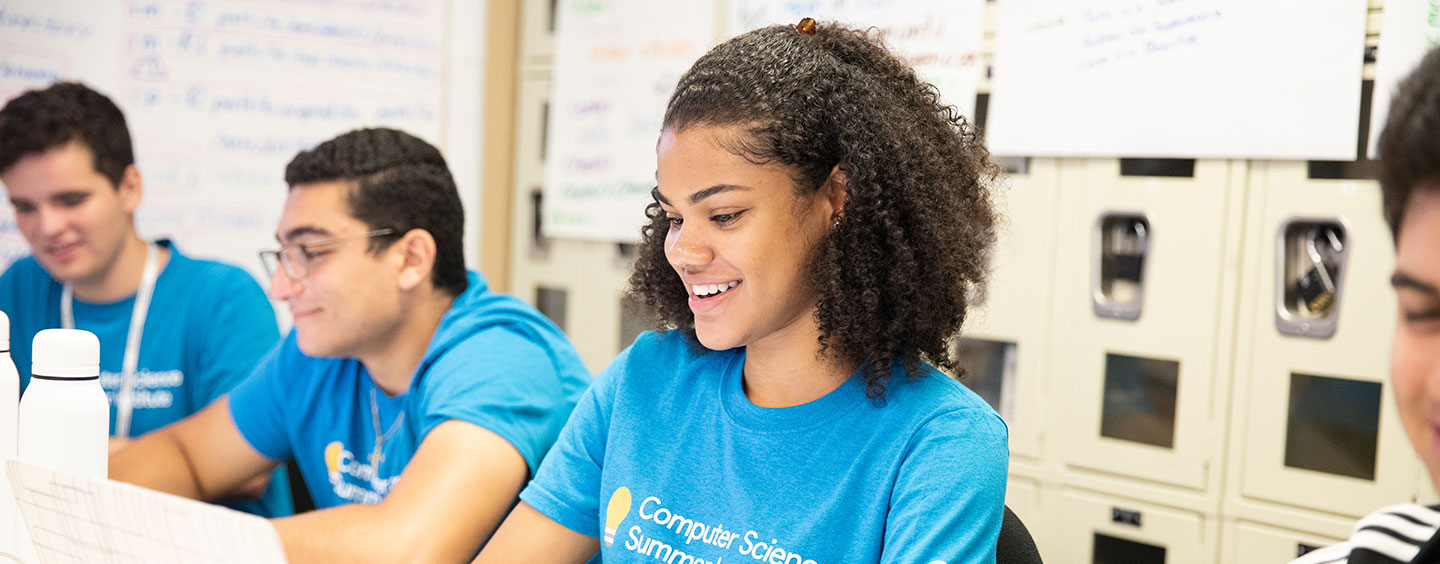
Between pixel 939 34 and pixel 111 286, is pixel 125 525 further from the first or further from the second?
pixel 939 34

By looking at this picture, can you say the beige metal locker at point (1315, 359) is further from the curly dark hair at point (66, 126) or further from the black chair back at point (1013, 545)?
the curly dark hair at point (66, 126)

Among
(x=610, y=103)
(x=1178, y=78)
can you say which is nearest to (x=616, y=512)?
(x=1178, y=78)

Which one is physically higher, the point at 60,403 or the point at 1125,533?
the point at 60,403

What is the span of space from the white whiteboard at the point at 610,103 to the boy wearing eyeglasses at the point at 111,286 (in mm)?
1322

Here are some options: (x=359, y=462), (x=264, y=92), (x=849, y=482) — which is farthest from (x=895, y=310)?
(x=264, y=92)

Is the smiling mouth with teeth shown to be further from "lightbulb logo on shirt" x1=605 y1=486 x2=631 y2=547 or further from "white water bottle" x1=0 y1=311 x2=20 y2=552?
"white water bottle" x1=0 y1=311 x2=20 y2=552

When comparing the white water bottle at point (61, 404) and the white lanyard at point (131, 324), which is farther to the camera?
the white lanyard at point (131, 324)

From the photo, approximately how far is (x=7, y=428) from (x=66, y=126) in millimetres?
1200

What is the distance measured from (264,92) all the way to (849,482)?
2551mm

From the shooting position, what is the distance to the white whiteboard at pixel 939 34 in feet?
8.66

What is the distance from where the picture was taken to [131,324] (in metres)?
1.98

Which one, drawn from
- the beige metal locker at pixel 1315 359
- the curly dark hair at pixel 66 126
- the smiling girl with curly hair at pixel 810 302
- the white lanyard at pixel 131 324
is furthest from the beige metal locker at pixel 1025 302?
the curly dark hair at pixel 66 126

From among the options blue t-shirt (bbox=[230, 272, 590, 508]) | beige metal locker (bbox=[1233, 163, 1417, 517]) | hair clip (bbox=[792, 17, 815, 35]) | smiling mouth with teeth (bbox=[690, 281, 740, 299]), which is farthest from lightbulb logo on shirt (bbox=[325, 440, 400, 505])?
beige metal locker (bbox=[1233, 163, 1417, 517])

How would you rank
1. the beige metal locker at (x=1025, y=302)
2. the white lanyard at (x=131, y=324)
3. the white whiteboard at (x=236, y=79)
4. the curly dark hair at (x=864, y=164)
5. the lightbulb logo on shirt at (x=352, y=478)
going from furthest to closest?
the white whiteboard at (x=236, y=79)
the beige metal locker at (x=1025, y=302)
the white lanyard at (x=131, y=324)
the lightbulb logo on shirt at (x=352, y=478)
the curly dark hair at (x=864, y=164)
